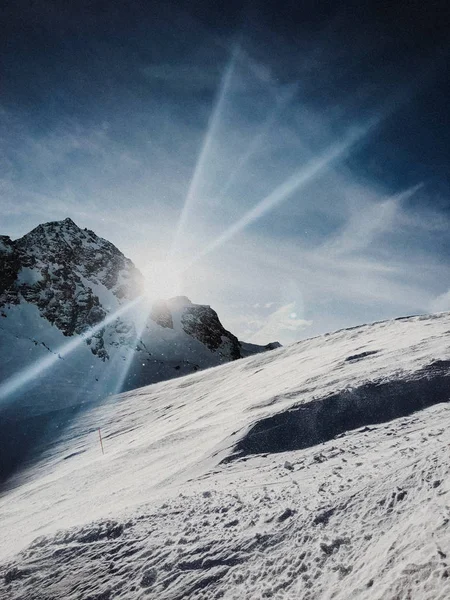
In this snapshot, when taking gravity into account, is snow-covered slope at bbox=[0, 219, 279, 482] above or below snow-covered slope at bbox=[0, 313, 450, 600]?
above

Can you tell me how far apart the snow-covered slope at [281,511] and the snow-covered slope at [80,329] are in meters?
30.0

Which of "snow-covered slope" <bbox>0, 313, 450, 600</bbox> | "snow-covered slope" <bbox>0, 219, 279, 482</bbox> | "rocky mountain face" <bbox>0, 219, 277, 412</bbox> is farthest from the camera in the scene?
"rocky mountain face" <bbox>0, 219, 277, 412</bbox>

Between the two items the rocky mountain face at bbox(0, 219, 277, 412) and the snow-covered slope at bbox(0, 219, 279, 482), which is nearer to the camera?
the snow-covered slope at bbox(0, 219, 279, 482)

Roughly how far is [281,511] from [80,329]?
71.9m

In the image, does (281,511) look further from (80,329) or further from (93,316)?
(93,316)

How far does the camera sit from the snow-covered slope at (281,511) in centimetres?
355

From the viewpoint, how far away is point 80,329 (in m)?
69.6

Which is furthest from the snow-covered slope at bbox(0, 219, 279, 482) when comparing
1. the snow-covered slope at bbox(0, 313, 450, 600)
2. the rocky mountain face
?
the snow-covered slope at bbox(0, 313, 450, 600)

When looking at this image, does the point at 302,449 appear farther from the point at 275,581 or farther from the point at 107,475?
the point at 107,475

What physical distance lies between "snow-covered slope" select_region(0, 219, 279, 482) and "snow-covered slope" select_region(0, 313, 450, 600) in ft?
98.4

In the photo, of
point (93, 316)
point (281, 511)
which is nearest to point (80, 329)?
point (93, 316)

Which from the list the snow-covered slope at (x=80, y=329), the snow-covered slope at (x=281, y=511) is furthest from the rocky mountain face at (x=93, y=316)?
the snow-covered slope at (x=281, y=511)

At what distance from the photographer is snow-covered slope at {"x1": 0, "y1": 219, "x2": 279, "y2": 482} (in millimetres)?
51825

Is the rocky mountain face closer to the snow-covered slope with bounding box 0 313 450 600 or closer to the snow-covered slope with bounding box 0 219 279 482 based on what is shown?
the snow-covered slope with bounding box 0 219 279 482
